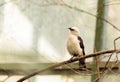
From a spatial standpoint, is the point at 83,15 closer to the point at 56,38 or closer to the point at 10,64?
the point at 56,38

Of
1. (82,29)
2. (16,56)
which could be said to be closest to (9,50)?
(16,56)

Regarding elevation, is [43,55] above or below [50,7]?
below

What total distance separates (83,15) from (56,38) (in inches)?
8.0

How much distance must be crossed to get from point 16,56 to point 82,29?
408mm

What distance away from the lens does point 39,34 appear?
9.04ft

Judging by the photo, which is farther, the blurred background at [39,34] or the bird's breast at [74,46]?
the blurred background at [39,34]

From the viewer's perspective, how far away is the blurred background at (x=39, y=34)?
2725mm

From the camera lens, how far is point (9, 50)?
9.09 feet

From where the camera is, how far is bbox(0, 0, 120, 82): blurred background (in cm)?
272

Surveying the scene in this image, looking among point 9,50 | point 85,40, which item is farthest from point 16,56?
point 85,40

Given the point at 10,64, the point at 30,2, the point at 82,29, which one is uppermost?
the point at 30,2

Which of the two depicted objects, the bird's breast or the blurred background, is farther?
the blurred background

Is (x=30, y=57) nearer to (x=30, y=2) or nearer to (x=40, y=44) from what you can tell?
(x=40, y=44)

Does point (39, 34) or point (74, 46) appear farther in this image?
point (39, 34)
